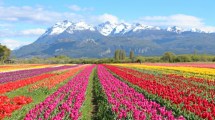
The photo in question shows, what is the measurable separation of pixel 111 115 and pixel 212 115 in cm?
356

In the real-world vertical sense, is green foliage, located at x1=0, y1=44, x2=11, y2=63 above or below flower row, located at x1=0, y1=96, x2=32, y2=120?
above

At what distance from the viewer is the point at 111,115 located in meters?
13.0

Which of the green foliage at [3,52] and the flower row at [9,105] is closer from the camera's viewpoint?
the flower row at [9,105]

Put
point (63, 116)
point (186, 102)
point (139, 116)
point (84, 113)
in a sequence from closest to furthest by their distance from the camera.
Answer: point (139, 116)
point (63, 116)
point (186, 102)
point (84, 113)

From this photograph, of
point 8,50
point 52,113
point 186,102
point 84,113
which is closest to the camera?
point 52,113

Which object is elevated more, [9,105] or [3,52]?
[3,52]

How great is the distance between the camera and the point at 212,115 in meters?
11.7

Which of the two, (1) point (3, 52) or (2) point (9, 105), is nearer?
(2) point (9, 105)

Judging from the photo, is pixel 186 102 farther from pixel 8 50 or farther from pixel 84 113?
pixel 8 50

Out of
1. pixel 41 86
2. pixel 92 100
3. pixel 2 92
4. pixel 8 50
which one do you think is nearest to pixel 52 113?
pixel 92 100

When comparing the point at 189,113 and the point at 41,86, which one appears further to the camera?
the point at 41,86

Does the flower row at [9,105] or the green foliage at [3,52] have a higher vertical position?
the green foliage at [3,52]

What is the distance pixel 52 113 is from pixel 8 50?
123 m

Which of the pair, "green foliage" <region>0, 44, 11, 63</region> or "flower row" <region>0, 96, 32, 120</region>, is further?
"green foliage" <region>0, 44, 11, 63</region>
